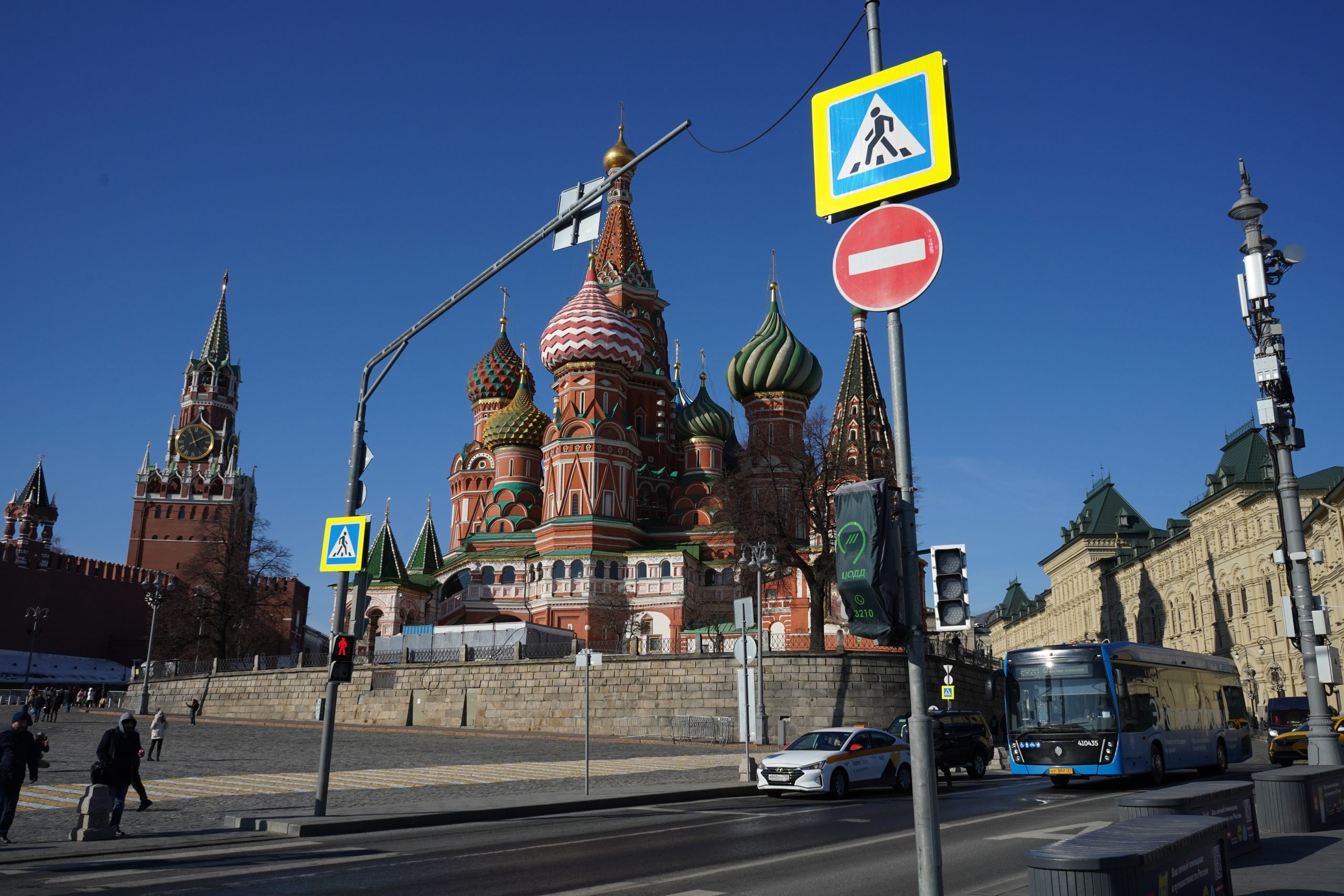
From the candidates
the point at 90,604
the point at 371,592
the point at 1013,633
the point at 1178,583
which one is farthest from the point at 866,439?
the point at 1013,633

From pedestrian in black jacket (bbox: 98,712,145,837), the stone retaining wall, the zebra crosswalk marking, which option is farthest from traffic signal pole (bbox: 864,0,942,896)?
the stone retaining wall

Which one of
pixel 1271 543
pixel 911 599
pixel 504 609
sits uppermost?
pixel 1271 543

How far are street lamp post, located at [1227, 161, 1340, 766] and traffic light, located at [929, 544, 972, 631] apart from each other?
14.3 meters

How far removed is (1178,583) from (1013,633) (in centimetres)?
4930

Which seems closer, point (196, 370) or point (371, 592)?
point (371, 592)

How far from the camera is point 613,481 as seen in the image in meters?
59.6

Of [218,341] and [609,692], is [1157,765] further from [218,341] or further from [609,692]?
[218,341]

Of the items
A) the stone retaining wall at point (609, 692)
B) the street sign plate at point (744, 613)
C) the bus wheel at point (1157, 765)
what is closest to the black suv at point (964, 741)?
the street sign plate at point (744, 613)

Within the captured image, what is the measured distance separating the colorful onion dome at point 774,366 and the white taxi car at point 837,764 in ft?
150

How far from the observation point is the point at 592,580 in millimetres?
57125

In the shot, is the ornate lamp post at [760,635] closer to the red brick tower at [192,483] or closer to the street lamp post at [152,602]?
the street lamp post at [152,602]

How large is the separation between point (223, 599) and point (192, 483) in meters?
51.7

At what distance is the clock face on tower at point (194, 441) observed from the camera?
10494 centimetres

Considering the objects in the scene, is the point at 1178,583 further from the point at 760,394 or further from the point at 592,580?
the point at 592,580
